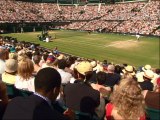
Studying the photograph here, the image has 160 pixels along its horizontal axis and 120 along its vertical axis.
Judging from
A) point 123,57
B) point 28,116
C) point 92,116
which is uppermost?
point 28,116

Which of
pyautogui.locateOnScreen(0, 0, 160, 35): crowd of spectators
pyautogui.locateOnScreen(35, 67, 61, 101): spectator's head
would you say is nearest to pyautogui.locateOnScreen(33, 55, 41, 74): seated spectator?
pyautogui.locateOnScreen(35, 67, 61, 101): spectator's head

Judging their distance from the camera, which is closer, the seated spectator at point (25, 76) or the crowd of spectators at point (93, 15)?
the seated spectator at point (25, 76)

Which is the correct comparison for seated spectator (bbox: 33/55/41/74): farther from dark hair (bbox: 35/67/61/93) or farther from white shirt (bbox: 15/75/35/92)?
dark hair (bbox: 35/67/61/93)

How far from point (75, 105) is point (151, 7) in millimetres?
70922

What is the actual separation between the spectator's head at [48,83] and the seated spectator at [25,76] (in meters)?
3.15

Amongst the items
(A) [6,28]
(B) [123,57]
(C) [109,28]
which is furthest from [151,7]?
(B) [123,57]

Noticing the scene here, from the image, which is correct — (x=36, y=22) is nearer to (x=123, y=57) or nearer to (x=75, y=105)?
(x=123, y=57)

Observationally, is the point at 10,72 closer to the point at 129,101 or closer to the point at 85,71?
the point at 85,71

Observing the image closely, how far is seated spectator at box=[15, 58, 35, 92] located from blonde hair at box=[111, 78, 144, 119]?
3127mm

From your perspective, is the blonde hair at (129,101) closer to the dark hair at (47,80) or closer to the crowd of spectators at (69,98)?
the crowd of spectators at (69,98)

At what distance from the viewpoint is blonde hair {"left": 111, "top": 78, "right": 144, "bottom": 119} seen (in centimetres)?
511

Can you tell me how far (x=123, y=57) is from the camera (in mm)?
35938

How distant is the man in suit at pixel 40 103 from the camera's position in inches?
166

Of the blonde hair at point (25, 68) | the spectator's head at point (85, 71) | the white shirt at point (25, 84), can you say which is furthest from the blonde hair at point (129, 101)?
the blonde hair at point (25, 68)
